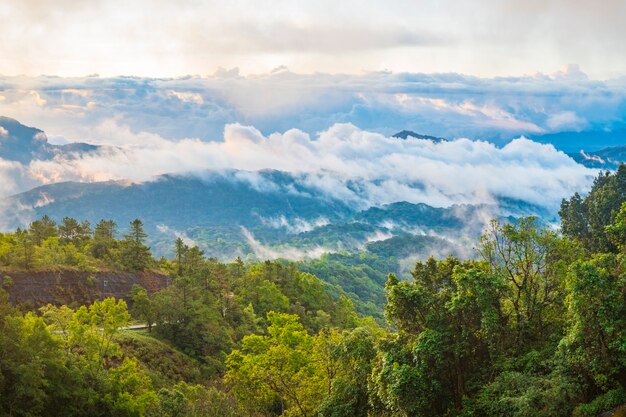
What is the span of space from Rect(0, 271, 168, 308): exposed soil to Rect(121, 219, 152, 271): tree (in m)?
2.21

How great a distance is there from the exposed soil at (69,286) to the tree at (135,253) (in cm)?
221

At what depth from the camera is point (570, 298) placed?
33188 millimetres

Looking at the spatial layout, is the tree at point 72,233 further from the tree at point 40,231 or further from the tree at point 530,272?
the tree at point 530,272

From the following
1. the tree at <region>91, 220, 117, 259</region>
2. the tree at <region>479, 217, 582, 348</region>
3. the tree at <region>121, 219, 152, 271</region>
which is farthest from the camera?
the tree at <region>91, 220, 117, 259</region>

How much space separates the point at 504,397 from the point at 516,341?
7386 mm

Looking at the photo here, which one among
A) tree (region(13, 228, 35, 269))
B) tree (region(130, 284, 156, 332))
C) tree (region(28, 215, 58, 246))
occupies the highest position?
tree (region(28, 215, 58, 246))

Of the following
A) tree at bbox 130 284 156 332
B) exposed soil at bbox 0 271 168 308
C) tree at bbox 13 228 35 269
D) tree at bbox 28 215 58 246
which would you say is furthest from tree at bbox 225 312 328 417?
tree at bbox 28 215 58 246

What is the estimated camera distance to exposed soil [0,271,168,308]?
283ft

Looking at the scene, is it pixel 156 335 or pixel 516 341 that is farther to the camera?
pixel 156 335

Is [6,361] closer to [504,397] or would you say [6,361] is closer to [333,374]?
[333,374]

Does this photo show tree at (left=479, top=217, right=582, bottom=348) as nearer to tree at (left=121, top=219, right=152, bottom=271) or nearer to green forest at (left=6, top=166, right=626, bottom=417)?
green forest at (left=6, top=166, right=626, bottom=417)

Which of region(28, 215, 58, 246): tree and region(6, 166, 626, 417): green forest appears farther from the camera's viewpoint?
region(28, 215, 58, 246): tree

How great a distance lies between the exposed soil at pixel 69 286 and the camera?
86312mm

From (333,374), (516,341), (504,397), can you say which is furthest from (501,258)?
(333,374)
